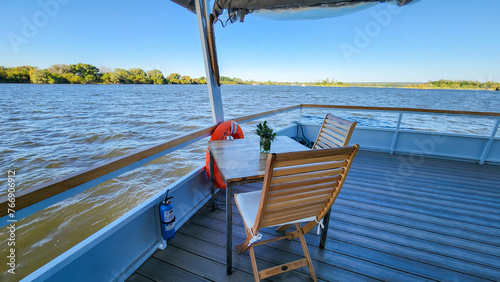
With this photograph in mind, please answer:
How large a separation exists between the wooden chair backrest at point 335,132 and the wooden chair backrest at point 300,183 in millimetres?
606

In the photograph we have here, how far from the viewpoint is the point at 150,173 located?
5582 millimetres

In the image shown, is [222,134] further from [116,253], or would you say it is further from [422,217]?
[422,217]

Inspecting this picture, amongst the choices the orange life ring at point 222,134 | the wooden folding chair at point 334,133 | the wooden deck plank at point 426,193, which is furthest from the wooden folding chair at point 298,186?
the wooden deck plank at point 426,193

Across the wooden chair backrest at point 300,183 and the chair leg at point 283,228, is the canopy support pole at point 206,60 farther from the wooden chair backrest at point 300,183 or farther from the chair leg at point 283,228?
the wooden chair backrest at point 300,183

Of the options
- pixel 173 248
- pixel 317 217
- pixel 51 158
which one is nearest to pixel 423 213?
pixel 317 217

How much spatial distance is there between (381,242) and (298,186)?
1.11 meters

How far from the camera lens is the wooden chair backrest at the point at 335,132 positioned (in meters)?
1.44

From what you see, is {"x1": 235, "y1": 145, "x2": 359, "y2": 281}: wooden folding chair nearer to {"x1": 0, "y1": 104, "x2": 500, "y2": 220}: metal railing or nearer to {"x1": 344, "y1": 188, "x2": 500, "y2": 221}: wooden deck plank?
{"x1": 0, "y1": 104, "x2": 500, "y2": 220}: metal railing

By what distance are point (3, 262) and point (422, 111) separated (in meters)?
5.99

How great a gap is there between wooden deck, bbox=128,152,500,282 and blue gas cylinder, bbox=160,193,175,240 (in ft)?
0.38

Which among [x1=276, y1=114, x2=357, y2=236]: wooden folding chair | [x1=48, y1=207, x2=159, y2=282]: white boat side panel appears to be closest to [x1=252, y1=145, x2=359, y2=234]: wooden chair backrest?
[x1=276, y1=114, x2=357, y2=236]: wooden folding chair

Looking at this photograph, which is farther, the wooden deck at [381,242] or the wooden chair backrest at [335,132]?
the wooden chair backrest at [335,132]

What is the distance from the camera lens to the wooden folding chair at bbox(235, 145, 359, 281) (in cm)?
75

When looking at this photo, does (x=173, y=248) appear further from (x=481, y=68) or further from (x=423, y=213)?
(x=481, y=68)
